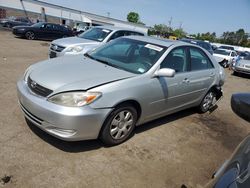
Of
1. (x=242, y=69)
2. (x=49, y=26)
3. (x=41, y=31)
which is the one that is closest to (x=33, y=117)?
(x=242, y=69)

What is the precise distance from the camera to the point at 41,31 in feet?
64.8

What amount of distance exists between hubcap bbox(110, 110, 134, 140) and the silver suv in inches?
189

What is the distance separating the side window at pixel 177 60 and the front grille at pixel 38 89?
6.26 feet

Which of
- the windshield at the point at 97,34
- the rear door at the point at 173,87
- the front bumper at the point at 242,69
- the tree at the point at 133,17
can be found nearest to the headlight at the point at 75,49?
the windshield at the point at 97,34

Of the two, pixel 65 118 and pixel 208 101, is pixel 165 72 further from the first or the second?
pixel 208 101

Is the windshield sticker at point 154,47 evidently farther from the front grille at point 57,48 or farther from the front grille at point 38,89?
the front grille at point 57,48

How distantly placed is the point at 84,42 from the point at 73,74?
5.48 meters

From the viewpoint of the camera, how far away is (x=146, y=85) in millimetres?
3994

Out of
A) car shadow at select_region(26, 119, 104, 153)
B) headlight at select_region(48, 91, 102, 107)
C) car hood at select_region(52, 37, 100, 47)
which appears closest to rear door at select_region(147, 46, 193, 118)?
car shadow at select_region(26, 119, 104, 153)

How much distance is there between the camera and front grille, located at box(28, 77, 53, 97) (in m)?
3.44

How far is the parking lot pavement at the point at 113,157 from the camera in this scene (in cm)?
310

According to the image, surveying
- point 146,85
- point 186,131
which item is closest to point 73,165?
point 146,85

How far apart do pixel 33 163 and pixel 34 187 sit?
0.45 metres

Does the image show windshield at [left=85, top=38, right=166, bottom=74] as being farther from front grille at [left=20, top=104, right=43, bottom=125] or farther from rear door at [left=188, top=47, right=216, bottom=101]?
front grille at [left=20, top=104, right=43, bottom=125]
